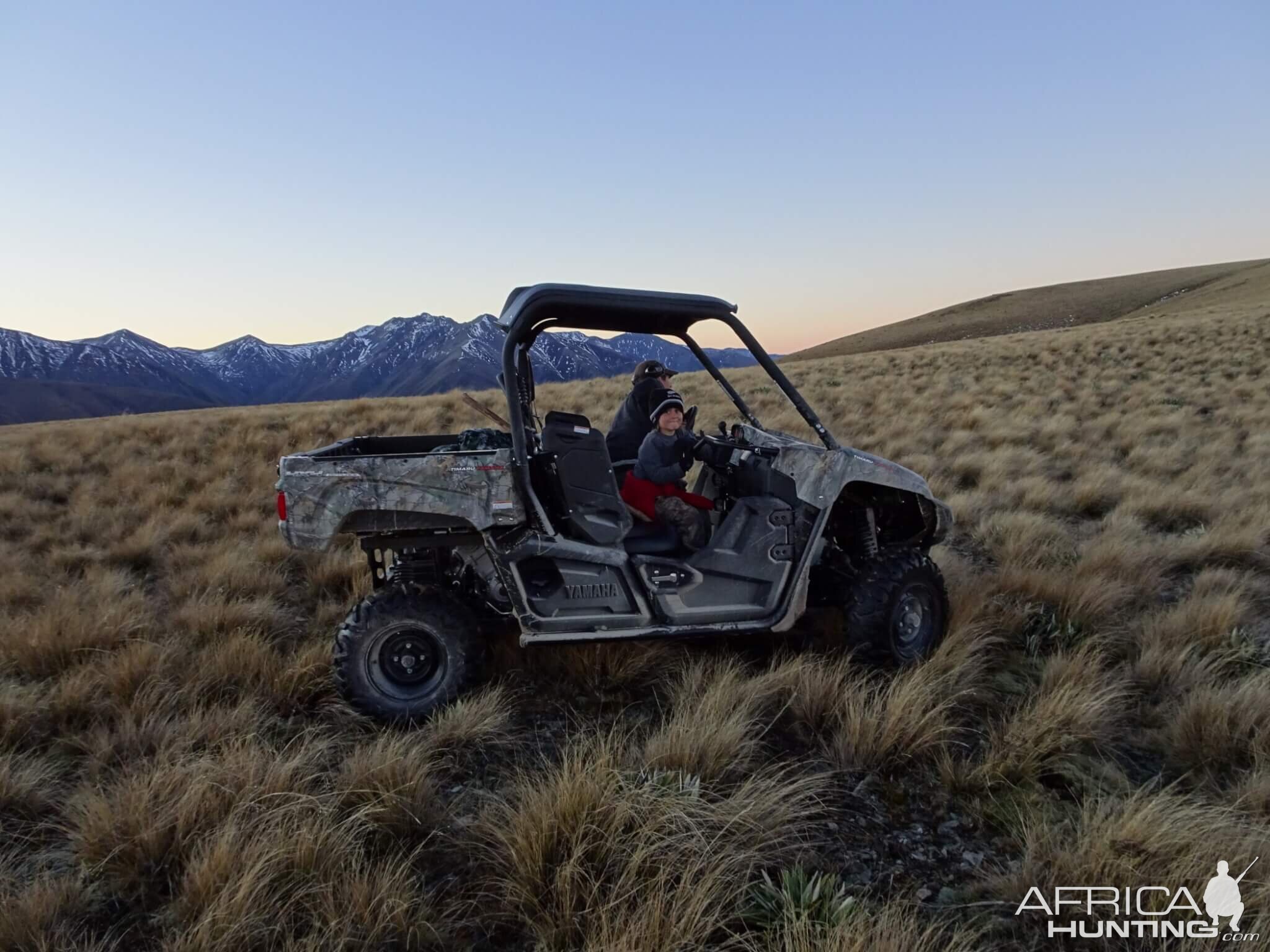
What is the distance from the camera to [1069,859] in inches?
97.3

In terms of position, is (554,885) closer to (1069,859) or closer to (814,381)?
(1069,859)

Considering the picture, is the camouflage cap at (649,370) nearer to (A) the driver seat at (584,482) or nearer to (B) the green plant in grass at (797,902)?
(A) the driver seat at (584,482)

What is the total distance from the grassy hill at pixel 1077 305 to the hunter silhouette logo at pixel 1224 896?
5139cm

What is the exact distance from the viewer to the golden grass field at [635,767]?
90.2 inches

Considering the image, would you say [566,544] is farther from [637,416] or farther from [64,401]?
[64,401]

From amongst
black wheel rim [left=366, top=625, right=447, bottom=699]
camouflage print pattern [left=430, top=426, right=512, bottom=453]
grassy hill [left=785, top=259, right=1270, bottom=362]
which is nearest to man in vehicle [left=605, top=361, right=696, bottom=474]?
camouflage print pattern [left=430, top=426, right=512, bottom=453]

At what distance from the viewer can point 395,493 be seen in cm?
354

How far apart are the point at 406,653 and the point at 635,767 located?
1425 millimetres

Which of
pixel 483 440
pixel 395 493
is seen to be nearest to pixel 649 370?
pixel 483 440

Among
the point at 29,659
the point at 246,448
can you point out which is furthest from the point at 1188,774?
the point at 246,448

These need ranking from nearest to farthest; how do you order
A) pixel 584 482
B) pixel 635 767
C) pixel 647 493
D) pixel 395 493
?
pixel 635 767
pixel 395 493
pixel 584 482
pixel 647 493

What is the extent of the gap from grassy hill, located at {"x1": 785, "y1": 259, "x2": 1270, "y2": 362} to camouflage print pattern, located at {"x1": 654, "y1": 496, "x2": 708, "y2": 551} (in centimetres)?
4970

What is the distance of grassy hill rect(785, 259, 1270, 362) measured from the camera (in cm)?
5669

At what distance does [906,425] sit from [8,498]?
12.5 m
